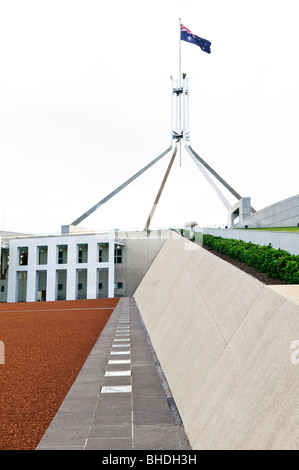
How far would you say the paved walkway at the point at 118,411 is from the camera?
4.18 m

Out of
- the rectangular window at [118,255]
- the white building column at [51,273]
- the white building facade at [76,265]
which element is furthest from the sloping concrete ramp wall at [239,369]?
the rectangular window at [118,255]

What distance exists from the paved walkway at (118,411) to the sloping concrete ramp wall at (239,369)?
26cm

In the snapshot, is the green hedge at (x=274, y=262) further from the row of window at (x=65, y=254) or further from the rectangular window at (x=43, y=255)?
the rectangular window at (x=43, y=255)

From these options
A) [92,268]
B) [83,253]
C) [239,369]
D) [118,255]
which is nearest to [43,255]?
[83,253]

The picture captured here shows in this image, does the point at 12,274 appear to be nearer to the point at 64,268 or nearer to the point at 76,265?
the point at 64,268

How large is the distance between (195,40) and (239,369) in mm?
41396

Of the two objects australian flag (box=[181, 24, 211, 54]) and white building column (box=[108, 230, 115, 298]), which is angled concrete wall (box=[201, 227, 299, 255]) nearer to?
white building column (box=[108, 230, 115, 298])

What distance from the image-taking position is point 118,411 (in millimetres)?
5195

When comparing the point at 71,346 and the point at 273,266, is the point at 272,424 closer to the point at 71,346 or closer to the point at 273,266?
the point at 273,266

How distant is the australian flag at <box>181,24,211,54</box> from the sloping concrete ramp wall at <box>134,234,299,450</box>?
123ft

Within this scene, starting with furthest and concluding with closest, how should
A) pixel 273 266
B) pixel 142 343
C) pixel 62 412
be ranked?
1. pixel 142 343
2. pixel 273 266
3. pixel 62 412
